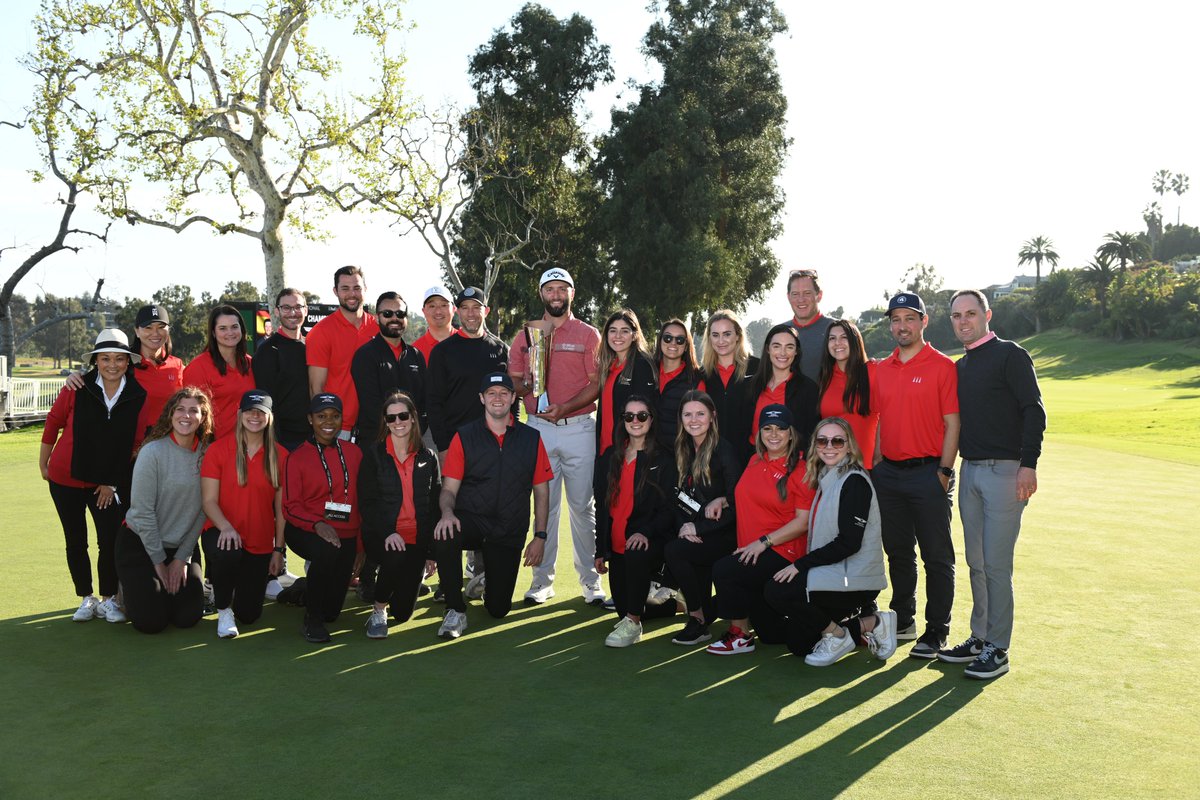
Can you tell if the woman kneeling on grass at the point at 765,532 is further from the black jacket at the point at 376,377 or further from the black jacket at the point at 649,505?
the black jacket at the point at 376,377

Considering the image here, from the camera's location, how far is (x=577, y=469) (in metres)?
6.84

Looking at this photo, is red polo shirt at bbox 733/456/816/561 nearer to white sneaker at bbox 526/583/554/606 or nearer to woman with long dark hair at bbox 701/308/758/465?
woman with long dark hair at bbox 701/308/758/465

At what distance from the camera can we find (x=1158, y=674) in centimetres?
500

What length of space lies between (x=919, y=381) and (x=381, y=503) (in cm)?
336

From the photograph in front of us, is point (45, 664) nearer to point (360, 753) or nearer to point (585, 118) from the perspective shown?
point (360, 753)

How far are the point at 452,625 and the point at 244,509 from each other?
1.50m

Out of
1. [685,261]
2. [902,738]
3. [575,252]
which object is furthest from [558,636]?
[575,252]

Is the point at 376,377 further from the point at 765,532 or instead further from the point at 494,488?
the point at 765,532

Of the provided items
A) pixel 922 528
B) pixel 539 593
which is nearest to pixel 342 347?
pixel 539 593

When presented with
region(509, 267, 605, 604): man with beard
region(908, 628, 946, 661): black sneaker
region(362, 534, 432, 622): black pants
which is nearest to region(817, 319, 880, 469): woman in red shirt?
region(908, 628, 946, 661): black sneaker

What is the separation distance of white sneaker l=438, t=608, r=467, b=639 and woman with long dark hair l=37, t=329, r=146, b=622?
6.77ft

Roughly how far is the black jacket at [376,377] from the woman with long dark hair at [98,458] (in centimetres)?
140

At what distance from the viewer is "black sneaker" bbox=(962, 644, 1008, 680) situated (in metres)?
4.95

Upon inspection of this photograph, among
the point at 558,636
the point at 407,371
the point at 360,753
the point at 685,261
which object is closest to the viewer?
the point at 360,753
